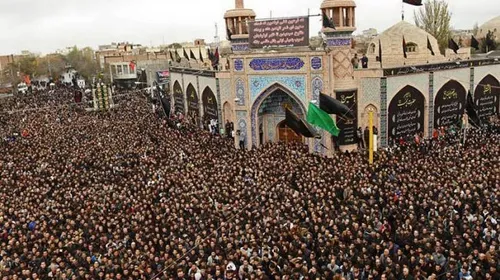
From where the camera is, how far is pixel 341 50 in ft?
61.6

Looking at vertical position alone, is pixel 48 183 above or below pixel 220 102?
below

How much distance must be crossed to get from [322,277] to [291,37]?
12.0 meters

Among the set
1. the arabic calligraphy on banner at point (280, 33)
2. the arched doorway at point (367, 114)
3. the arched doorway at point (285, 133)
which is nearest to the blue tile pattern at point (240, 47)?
the arabic calligraphy on banner at point (280, 33)

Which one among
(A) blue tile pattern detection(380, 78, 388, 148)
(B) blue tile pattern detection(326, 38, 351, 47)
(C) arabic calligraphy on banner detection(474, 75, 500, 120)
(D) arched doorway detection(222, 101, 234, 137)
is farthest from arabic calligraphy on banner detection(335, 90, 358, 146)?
(C) arabic calligraphy on banner detection(474, 75, 500, 120)

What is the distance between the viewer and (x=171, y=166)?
16375mm

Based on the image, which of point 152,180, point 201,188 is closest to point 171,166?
point 152,180

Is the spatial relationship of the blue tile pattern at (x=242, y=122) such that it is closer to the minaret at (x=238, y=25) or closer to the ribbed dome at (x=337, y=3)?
the ribbed dome at (x=337, y=3)

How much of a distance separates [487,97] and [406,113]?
5.30 m

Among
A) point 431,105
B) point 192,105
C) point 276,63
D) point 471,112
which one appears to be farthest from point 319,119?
point 192,105

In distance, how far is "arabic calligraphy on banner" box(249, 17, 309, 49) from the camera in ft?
60.8

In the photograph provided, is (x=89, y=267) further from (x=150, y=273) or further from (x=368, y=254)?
(x=368, y=254)

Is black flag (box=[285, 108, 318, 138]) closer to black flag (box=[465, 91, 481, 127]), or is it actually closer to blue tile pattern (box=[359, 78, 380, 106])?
blue tile pattern (box=[359, 78, 380, 106])

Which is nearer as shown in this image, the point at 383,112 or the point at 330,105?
the point at 330,105

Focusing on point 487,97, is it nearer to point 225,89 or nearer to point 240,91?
point 240,91
